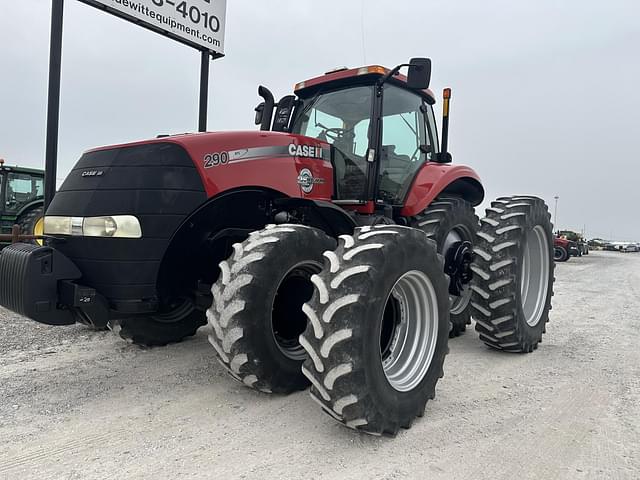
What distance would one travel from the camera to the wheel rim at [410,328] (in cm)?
309

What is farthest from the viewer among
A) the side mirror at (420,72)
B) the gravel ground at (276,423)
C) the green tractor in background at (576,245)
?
the green tractor in background at (576,245)

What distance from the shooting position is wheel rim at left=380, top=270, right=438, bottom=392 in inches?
122

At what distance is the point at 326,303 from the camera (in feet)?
8.37

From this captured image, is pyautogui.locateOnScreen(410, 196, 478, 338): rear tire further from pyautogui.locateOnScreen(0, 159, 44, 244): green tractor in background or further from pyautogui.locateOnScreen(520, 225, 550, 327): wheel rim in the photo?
pyautogui.locateOnScreen(0, 159, 44, 244): green tractor in background

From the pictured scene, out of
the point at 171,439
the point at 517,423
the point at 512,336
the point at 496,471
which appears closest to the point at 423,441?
the point at 496,471

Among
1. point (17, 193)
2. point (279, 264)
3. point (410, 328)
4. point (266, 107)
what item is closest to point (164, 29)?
point (266, 107)

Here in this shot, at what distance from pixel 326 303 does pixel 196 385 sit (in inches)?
59.6

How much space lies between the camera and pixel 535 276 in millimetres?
5094

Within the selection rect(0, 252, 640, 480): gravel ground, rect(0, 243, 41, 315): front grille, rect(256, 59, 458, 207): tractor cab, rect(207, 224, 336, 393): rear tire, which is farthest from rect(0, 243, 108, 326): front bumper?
rect(256, 59, 458, 207): tractor cab

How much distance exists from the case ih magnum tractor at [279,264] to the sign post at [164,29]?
2.79 meters

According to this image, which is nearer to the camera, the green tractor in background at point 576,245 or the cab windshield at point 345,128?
the cab windshield at point 345,128

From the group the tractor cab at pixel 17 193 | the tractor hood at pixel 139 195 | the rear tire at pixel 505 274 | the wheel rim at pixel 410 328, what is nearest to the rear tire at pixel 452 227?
the rear tire at pixel 505 274

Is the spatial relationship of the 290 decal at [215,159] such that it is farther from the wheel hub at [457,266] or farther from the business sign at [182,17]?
the business sign at [182,17]

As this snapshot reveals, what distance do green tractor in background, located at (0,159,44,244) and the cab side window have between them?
9.52 meters
